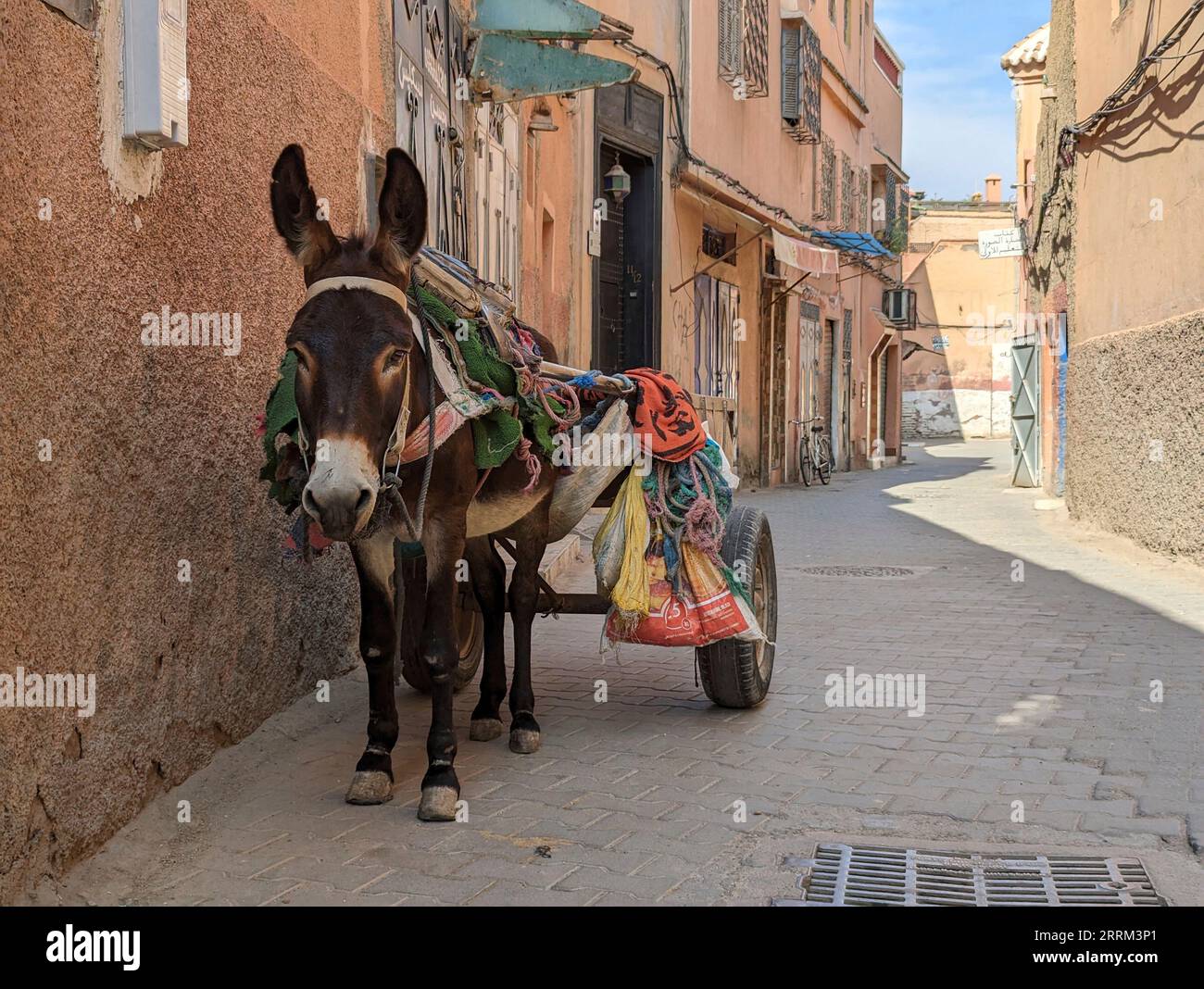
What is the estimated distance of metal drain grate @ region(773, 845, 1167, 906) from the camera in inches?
133

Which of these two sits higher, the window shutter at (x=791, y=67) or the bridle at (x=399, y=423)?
the window shutter at (x=791, y=67)

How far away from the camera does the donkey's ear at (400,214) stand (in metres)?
3.74

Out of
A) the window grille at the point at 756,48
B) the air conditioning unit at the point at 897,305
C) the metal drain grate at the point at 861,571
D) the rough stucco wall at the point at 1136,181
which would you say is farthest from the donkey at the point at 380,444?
the air conditioning unit at the point at 897,305

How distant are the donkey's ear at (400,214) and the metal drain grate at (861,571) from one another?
727 centimetres

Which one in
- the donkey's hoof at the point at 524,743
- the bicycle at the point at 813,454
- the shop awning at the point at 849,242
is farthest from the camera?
the bicycle at the point at 813,454

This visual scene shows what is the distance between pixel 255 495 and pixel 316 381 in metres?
1.41

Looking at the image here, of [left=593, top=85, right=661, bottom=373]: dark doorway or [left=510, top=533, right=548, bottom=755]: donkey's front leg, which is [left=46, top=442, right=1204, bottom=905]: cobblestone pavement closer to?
[left=510, top=533, right=548, bottom=755]: donkey's front leg

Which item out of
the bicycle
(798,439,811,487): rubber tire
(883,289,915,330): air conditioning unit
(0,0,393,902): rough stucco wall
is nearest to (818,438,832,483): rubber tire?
the bicycle

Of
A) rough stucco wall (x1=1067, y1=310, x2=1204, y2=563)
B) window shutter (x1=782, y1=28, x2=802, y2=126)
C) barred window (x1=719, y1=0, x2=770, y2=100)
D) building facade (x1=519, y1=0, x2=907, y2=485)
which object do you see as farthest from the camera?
window shutter (x1=782, y1=28, x2=802, y2=126)

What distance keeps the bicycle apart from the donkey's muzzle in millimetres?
20147

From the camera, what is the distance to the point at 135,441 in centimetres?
377

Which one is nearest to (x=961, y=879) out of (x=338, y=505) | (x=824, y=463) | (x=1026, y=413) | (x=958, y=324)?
(x=338, y=505)

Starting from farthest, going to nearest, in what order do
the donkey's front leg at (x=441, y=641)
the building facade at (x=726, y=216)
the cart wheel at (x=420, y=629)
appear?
1. the building facade at (x=726, y=216)
2. the cart wheel at (x=420, y=629)
3. the donkey's front leg at (x=441, y=641)

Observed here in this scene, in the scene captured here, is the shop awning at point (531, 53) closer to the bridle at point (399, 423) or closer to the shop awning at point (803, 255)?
the bridle at point (399, 423)
